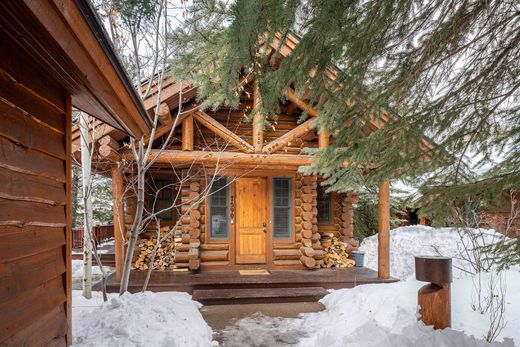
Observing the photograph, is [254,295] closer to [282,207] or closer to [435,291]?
[282,207]

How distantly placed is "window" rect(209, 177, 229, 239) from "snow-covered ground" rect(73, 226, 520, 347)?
86.0 inches

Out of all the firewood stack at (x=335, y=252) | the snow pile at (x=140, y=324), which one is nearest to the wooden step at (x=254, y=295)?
the snow pile at (x=140, y=324)

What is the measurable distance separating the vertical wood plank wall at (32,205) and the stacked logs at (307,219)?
5965mm

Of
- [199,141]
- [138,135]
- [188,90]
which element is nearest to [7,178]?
[138,135]

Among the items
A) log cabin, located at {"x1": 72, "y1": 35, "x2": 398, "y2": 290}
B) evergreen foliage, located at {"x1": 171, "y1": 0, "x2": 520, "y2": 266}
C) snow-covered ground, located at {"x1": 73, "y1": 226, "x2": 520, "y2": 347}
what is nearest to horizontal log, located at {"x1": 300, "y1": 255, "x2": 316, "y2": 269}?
log cabin, located at {"x1": 72, "y1": 35, "x2": 398, "y2": 290}

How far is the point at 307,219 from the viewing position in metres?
7.80

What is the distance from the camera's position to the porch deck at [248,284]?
5738 millimetres

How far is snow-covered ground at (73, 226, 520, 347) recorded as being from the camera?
3.22 metres

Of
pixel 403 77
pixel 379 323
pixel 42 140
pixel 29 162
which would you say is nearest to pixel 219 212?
pixel 379 323

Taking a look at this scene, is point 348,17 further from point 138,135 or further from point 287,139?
point 287,139

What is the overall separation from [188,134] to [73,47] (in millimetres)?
4871

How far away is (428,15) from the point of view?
264 centimetres

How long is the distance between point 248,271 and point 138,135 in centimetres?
496

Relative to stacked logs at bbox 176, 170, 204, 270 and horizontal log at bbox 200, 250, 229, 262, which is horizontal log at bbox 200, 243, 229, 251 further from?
stacked logs at bbox 176, 170, 204, 270
